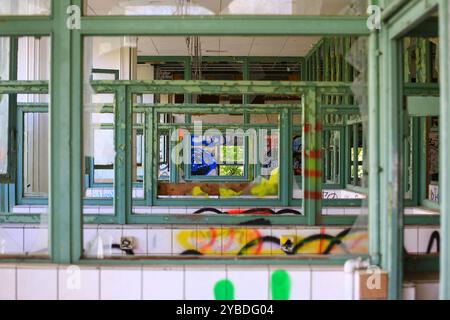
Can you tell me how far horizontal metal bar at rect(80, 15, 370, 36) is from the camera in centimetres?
178

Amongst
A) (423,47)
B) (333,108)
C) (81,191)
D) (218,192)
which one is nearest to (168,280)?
(81,191)

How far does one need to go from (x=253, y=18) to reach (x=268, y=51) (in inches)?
266

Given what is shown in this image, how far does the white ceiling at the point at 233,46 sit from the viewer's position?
24.8 feet

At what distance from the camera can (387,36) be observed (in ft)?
5.65

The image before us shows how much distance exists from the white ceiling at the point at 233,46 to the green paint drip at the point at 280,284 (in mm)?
5883

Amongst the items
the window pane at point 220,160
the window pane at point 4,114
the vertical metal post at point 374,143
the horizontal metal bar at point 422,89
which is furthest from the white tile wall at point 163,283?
the window pane at point 220,160

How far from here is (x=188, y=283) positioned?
1.76 metres

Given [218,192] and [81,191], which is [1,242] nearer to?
[81,191]

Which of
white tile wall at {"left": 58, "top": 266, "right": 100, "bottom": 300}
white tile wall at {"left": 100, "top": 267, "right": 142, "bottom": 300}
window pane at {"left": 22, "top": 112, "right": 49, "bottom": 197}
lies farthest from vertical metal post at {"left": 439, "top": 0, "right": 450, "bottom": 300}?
window pane at {"left": 22, "top": 112, "right": 49, "bottom": 197}

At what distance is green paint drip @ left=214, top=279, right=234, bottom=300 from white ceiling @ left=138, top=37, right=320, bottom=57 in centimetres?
588

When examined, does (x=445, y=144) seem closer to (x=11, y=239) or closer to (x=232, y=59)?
(x=11, y=239)

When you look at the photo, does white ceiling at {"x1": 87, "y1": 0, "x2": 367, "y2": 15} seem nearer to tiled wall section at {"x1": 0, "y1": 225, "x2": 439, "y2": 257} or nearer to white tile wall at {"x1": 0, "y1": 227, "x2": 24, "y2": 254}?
white tile wall at {"x1": 0, "y1": 227, "x2": 24, "y2": 254}

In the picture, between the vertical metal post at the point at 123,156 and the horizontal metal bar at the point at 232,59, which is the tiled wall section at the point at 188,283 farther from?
the horizontal metal bar at the point at 232,59

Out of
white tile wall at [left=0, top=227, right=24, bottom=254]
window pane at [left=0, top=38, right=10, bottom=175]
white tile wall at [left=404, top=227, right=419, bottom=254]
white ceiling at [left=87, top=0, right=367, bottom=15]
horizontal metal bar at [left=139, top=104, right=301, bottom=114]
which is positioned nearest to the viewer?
white ceiling at [left=87, top=0, right=367, bottom=15]
